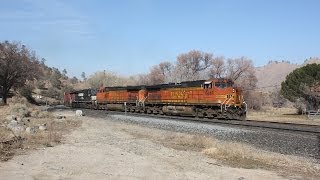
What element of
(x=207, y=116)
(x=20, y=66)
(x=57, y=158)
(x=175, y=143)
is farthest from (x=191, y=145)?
(x=20, y=66)

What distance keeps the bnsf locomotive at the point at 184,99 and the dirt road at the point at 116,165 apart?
52.3 feet

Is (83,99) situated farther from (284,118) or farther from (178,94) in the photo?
(284,118)

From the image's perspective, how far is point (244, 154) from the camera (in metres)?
14.6

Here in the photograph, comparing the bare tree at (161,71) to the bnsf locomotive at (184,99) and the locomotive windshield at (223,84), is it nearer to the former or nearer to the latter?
the bnsf locomotive at (184,99)

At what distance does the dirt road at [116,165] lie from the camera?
10542mm

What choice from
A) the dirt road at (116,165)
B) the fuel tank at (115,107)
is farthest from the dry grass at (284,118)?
the dirt road at (116,165)

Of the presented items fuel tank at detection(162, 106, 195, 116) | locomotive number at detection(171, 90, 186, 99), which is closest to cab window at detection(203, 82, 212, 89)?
fuel tank at detection(162, 106, 195, 116)

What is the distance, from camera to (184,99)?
35656mm

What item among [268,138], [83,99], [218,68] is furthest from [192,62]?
[268,138]

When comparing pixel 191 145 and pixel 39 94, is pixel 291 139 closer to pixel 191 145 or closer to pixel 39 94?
pixel 191 145

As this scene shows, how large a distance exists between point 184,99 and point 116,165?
24.1 metres

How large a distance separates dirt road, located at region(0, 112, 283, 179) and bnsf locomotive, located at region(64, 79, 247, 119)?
15931 millimetres

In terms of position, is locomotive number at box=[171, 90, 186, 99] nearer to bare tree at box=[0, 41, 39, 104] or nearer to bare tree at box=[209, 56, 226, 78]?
bare tree at box=[0, 41, 39, 104]

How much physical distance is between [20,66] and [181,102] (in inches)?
1301
